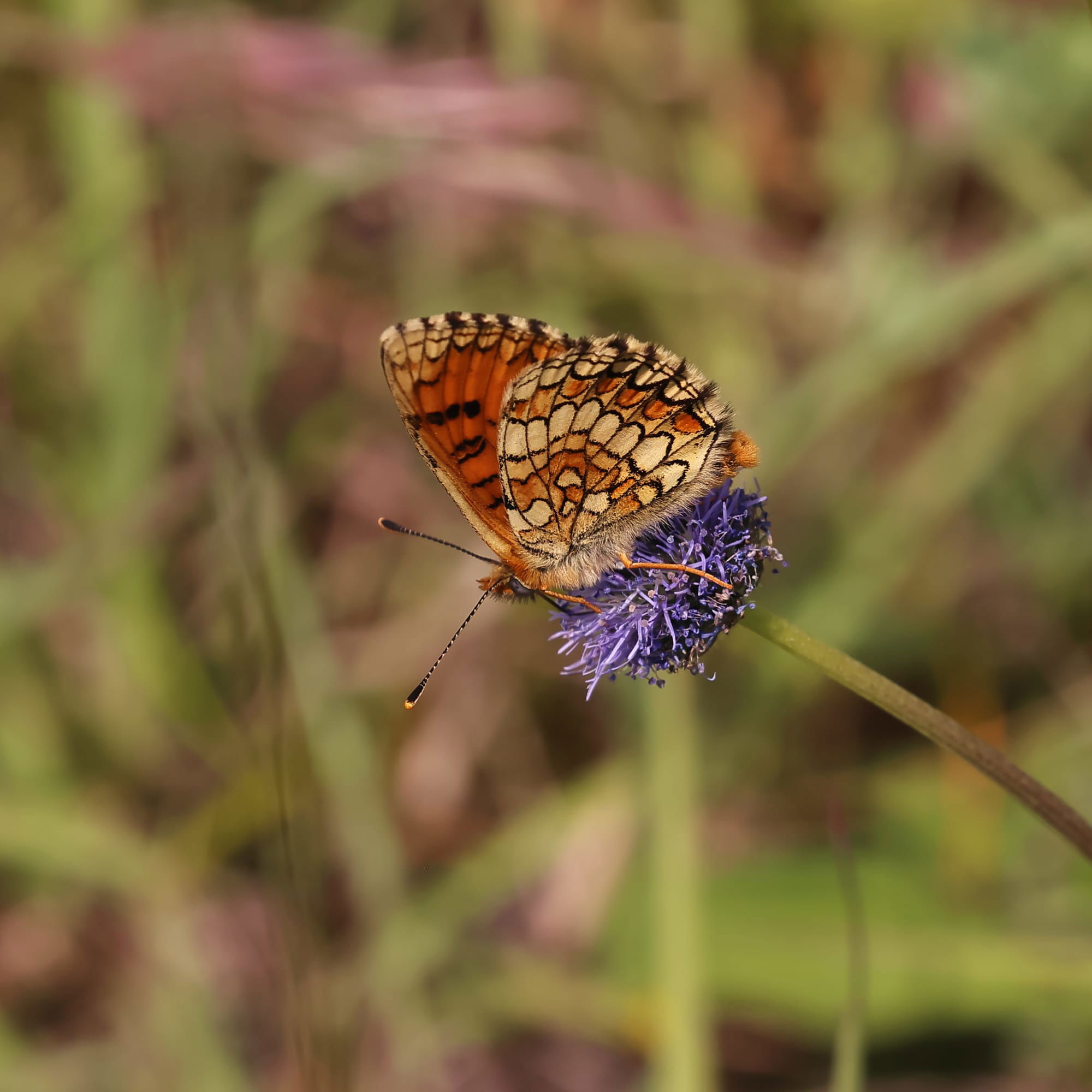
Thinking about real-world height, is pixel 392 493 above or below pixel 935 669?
above

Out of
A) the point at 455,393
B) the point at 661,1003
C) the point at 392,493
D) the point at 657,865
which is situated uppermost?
the point at 392,493

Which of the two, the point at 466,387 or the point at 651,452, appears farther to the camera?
the point at 466,387

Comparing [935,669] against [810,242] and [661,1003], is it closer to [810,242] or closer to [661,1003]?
[661,1003]

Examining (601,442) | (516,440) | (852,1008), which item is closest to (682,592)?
(601,442)

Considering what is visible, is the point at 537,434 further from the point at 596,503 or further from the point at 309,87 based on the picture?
the point at 309,87

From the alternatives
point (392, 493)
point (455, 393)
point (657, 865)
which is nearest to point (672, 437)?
point (455, 393)

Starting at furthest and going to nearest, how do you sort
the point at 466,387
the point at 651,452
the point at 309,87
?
the point at 309,87, the point at 466,387, the point at 651,452

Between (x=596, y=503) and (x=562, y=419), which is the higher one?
(x=562, y=419)

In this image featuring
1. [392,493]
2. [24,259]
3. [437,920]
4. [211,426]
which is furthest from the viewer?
[392,493]

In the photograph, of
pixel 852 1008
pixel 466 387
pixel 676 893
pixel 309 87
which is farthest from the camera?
pixel 309 87
